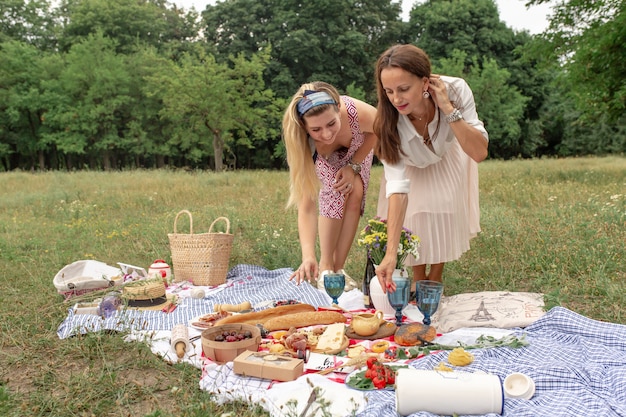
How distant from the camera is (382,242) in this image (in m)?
3.68

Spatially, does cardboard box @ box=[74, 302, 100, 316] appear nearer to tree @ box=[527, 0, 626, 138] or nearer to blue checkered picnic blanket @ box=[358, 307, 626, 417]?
blue checkered picnic blanket @ box=[358, 307, 626, 417]

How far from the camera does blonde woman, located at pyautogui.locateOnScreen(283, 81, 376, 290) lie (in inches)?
156

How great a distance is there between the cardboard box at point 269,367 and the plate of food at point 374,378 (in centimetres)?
27

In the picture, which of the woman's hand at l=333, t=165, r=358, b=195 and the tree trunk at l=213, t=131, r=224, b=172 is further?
the tree trunk at l=213, t=131, r=224, b=172

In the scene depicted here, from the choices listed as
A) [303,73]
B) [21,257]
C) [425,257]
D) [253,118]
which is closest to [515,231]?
[425,257]

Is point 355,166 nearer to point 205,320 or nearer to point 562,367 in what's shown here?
point 205,320

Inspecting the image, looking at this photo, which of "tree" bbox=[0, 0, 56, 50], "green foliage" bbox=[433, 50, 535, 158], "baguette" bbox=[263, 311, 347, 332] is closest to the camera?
"baguette" bbox=[263, 311, 347, 332]

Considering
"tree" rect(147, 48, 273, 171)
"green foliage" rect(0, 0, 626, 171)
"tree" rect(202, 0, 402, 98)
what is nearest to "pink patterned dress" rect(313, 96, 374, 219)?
"tree" rect(147, 48, 273, 171)

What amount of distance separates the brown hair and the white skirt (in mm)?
400

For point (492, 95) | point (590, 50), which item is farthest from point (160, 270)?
point (492, 95)

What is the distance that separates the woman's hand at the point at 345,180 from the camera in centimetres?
437

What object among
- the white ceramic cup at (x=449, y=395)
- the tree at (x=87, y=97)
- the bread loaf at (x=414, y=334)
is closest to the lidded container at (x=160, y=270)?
the bread loaf at (x=414, y=334)

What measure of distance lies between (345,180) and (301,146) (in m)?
0.57

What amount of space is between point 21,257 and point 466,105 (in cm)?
495
